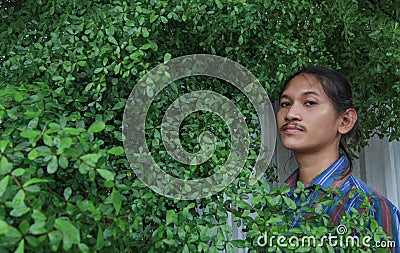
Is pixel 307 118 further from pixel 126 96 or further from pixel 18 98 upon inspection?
pixel 18 98

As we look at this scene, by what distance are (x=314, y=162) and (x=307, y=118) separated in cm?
12

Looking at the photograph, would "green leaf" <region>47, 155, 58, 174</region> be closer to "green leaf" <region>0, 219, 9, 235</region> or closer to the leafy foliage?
the leafy foliage

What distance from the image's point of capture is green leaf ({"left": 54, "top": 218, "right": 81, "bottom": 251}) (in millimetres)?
652

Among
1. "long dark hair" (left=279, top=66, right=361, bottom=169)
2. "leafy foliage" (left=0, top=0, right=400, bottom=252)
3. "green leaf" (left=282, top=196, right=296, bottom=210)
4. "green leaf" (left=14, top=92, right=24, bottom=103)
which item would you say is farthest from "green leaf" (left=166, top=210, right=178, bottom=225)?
"long dark hair" (left=279, top=66, right=361, bottom=169)

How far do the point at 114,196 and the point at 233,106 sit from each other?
56 cm

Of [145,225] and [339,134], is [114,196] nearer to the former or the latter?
[145,225]

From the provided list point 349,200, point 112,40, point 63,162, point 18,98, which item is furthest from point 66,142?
point 349,200

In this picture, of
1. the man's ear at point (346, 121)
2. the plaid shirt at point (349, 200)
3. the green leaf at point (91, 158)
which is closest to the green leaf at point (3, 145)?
the green leaf at point (91, 158)

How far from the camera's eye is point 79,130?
80 cm

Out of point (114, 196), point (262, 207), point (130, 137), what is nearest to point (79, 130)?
point (114, 196)

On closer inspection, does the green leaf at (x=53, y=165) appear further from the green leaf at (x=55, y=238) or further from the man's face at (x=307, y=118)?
the man's face at (x=307, y=118)

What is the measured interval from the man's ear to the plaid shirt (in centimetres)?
7

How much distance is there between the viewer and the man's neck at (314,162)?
4.24ft

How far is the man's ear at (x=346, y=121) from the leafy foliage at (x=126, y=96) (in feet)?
0.56
